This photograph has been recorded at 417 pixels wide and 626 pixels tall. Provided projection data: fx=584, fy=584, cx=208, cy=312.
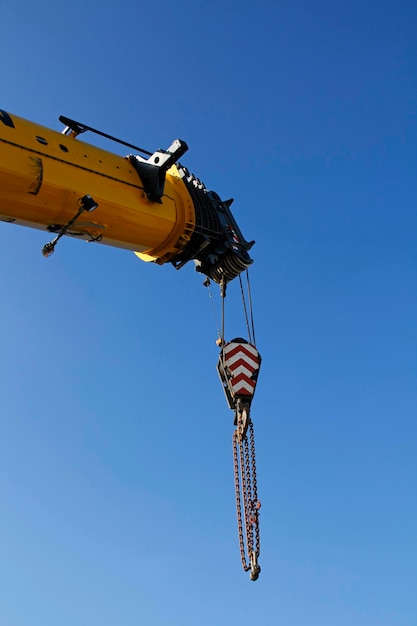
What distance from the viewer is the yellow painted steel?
5855 mm

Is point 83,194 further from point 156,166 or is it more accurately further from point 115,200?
point 156,166

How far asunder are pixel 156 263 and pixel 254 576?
4.00 metres

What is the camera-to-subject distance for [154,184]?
707cm

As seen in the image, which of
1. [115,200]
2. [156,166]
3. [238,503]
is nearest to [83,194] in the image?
[115,200]

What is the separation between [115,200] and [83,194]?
45 cm

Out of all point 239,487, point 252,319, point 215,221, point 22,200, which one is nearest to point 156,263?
point 215,221

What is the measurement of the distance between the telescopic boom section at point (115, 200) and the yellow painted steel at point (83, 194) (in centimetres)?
1

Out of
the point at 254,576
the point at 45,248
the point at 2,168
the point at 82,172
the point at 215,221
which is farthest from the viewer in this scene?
the point at 215,221

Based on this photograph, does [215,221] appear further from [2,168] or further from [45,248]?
[2,168]

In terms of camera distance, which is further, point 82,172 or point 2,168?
point 82,172

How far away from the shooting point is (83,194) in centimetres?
630

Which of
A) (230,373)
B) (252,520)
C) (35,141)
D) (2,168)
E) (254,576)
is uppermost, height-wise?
(35,141)

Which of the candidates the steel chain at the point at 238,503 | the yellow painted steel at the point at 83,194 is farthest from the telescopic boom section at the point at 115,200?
the steel chain at the point at 238,503

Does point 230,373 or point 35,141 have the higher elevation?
point 35,141
